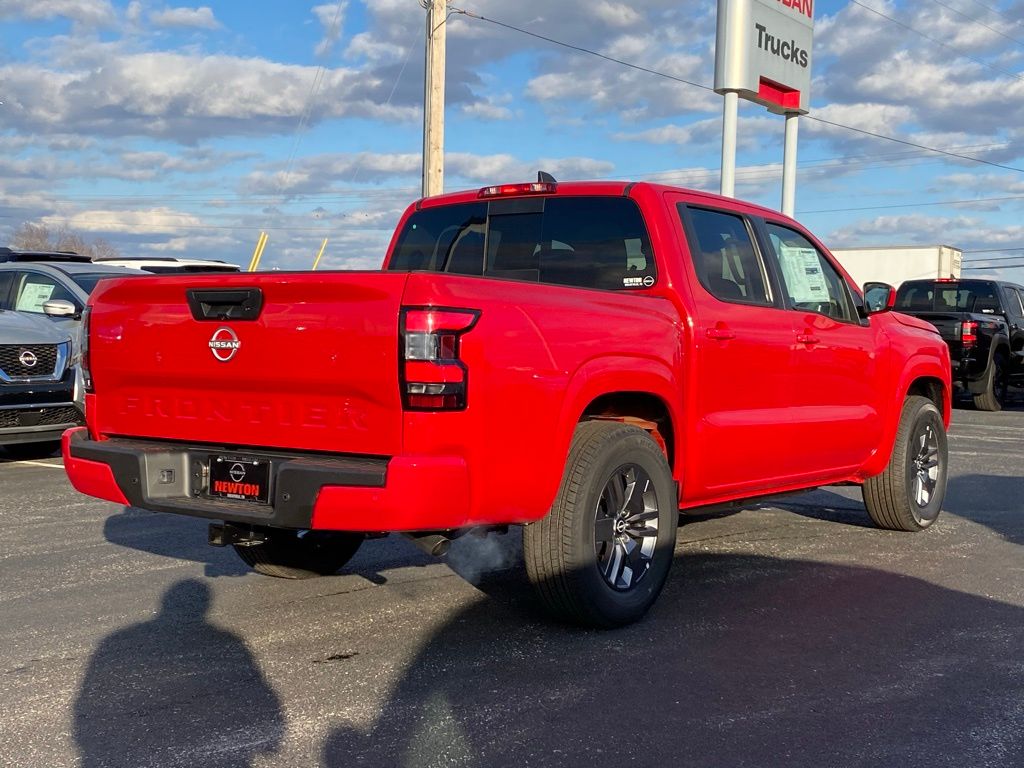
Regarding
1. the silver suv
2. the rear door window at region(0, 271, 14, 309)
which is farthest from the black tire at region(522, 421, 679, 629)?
the rear door window at region(0, 271, 14, 309)

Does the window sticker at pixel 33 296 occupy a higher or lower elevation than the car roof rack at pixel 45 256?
lower

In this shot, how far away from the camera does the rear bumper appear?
3969 millimetres

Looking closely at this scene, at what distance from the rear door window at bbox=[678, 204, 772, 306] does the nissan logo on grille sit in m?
2.27

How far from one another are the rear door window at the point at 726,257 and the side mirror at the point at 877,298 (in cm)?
110

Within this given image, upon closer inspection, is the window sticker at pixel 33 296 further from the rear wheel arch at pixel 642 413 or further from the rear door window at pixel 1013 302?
the rear door window at pixel 1013 302

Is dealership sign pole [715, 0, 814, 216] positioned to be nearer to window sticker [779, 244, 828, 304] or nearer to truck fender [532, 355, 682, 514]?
window sticker [779, 244, 828, 304]

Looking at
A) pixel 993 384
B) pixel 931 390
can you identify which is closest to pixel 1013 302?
pixel 993 384

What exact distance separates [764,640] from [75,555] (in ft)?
12.4

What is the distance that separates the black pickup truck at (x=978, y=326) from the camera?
1652 centimetres

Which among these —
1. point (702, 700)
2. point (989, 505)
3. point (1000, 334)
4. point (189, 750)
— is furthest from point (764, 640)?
point (1000, 334)

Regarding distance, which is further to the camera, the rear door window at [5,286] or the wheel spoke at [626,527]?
the rear door window at [5,286]

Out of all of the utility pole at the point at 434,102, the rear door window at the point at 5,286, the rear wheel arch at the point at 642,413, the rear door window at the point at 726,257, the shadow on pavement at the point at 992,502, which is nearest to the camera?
the rear wheel arch at the point at 642,413

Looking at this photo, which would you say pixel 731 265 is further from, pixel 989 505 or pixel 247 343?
pixel 989 505

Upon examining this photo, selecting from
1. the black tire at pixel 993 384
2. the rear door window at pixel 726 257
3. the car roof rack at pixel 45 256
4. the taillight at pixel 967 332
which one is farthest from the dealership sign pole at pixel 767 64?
the rear door window at pixel 726 257
